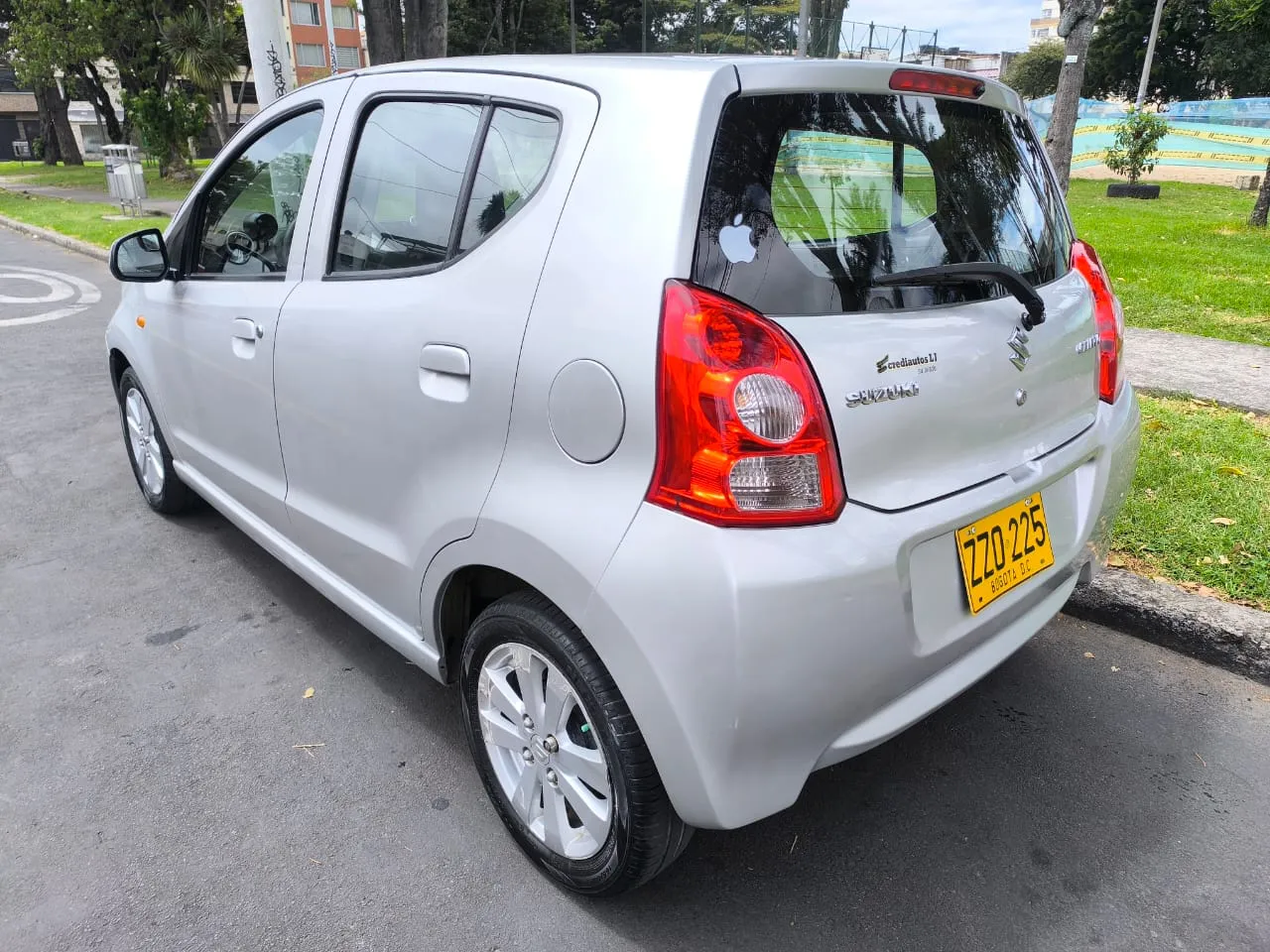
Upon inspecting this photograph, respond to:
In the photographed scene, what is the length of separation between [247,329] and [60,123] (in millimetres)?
42770

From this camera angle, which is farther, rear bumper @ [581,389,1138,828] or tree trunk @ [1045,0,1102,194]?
tree trunk @ [1045,0,1102,194]

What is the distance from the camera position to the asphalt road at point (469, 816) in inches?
79.2

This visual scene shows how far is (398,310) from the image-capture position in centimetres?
221

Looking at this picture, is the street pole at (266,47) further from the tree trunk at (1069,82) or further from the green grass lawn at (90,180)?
the green grass lawn at (90,180)

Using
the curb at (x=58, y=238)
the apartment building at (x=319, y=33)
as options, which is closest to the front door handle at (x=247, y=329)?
the curb at (x=58, y=238)

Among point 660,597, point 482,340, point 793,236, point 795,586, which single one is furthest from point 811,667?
point 482,340

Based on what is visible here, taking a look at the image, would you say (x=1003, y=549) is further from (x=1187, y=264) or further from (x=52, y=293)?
(x=52, y=293)

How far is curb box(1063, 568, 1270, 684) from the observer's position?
9.56ft

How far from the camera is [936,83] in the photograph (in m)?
2.08

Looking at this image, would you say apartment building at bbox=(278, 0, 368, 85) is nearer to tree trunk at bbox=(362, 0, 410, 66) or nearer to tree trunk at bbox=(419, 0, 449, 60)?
tree trunk at bbox=(419, 0, 449, 60)

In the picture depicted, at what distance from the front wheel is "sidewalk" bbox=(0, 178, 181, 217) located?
54.2ft

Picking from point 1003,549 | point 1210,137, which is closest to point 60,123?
point 1210,137

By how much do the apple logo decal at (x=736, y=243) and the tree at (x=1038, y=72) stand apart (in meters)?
54.7

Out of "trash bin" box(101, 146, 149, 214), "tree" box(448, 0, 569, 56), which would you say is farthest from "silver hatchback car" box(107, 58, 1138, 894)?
"tree" box(448, 0, 569, 56)
